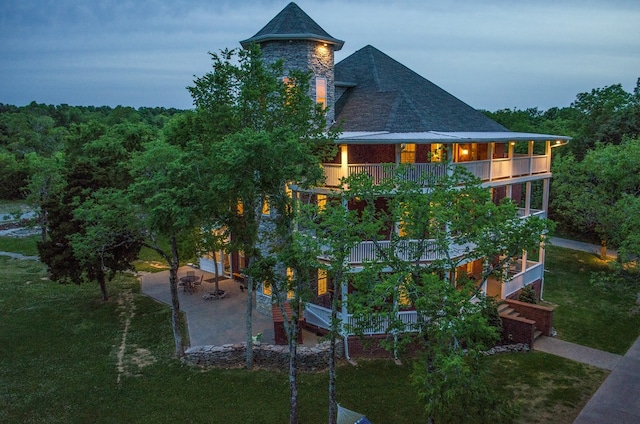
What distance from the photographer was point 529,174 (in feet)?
68.3

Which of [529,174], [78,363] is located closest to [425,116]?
[529,174]

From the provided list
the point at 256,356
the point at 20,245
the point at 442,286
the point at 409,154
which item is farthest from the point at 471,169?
the point at 20,245

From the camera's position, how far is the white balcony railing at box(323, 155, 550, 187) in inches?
630

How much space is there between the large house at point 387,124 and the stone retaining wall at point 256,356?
2065mm

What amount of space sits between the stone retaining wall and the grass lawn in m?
0.46

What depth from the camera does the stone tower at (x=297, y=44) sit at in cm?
1853

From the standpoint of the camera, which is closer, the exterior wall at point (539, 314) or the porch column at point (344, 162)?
the porch column at point (344, 162)

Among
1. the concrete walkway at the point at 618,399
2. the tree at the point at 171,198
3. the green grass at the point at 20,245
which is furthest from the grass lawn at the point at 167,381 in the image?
the green grass at the point at 20,245

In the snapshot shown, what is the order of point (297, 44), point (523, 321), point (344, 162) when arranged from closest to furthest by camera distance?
point (344, 162) → point (523, 321) → point (297, 44)

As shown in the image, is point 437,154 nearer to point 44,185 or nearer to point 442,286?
point 442,286

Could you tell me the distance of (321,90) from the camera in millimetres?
19688

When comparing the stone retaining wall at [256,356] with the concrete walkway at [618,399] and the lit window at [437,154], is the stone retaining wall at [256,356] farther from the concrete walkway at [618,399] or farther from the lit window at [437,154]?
the concrete walkway at [618,399]

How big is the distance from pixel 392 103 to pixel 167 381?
14.0 m

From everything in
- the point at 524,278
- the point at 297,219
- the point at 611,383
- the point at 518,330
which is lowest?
the point at 611,383
